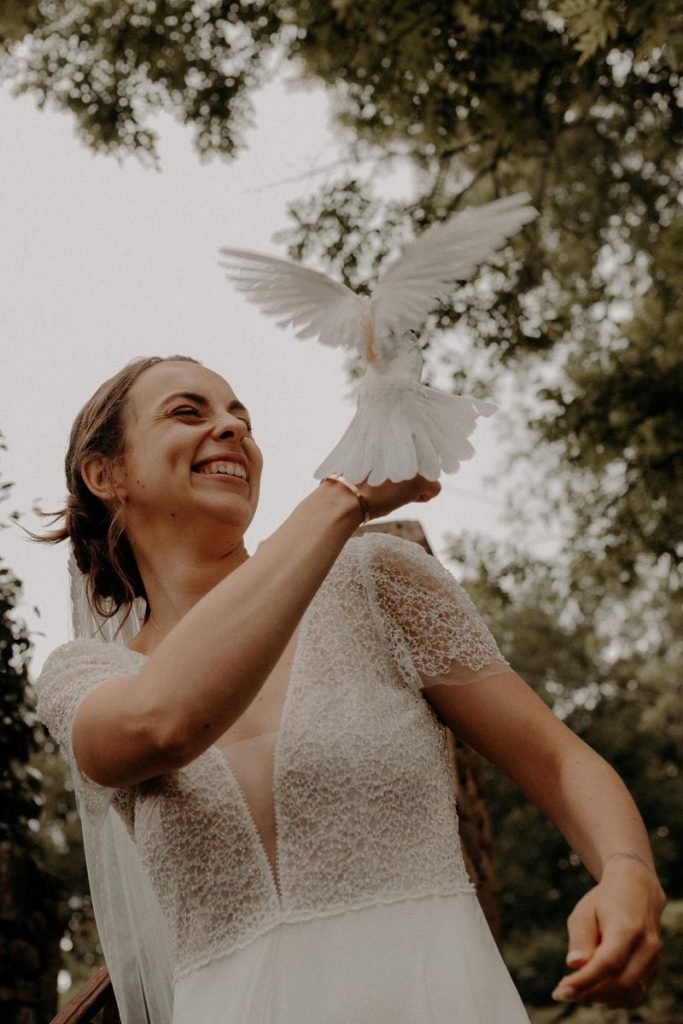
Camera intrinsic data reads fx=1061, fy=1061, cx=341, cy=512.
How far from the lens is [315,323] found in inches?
61.4

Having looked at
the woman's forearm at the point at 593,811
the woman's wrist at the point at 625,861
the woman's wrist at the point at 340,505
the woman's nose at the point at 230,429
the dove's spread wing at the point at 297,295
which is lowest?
the woman's wrist at the point at 625,861

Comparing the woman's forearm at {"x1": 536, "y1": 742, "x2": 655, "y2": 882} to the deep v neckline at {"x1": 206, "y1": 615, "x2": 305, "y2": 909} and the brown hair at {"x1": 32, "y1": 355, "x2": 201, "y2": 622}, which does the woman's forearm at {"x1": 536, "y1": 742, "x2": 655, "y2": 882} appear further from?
the brown hair at {"x1": 32, "y1": 355, "x2": 201, "y2": 622}

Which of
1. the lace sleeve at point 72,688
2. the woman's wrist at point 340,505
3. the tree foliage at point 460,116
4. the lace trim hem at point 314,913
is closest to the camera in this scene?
the woman's wrist at point 340,505

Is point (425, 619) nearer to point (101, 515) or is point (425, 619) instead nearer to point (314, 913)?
point (314, 913)

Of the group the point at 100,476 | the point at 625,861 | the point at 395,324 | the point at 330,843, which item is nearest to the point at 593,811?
the point at 625,861

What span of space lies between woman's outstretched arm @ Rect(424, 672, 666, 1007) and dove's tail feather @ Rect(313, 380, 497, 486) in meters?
0.47

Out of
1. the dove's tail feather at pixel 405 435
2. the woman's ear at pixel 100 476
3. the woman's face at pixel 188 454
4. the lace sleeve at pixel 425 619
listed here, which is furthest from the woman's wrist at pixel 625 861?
the woman's ear at pixel 100 476

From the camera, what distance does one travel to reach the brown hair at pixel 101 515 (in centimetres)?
215

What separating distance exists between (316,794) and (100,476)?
2.81 ft

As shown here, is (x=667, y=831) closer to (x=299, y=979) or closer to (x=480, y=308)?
(x=480, y=308)

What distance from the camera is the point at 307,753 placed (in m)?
1.65

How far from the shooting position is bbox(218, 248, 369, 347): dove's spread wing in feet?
5.04

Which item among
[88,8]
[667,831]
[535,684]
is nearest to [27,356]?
[88,8]

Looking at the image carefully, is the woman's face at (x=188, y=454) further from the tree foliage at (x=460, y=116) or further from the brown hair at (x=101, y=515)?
the tree foliage at (x=460, y=116)
